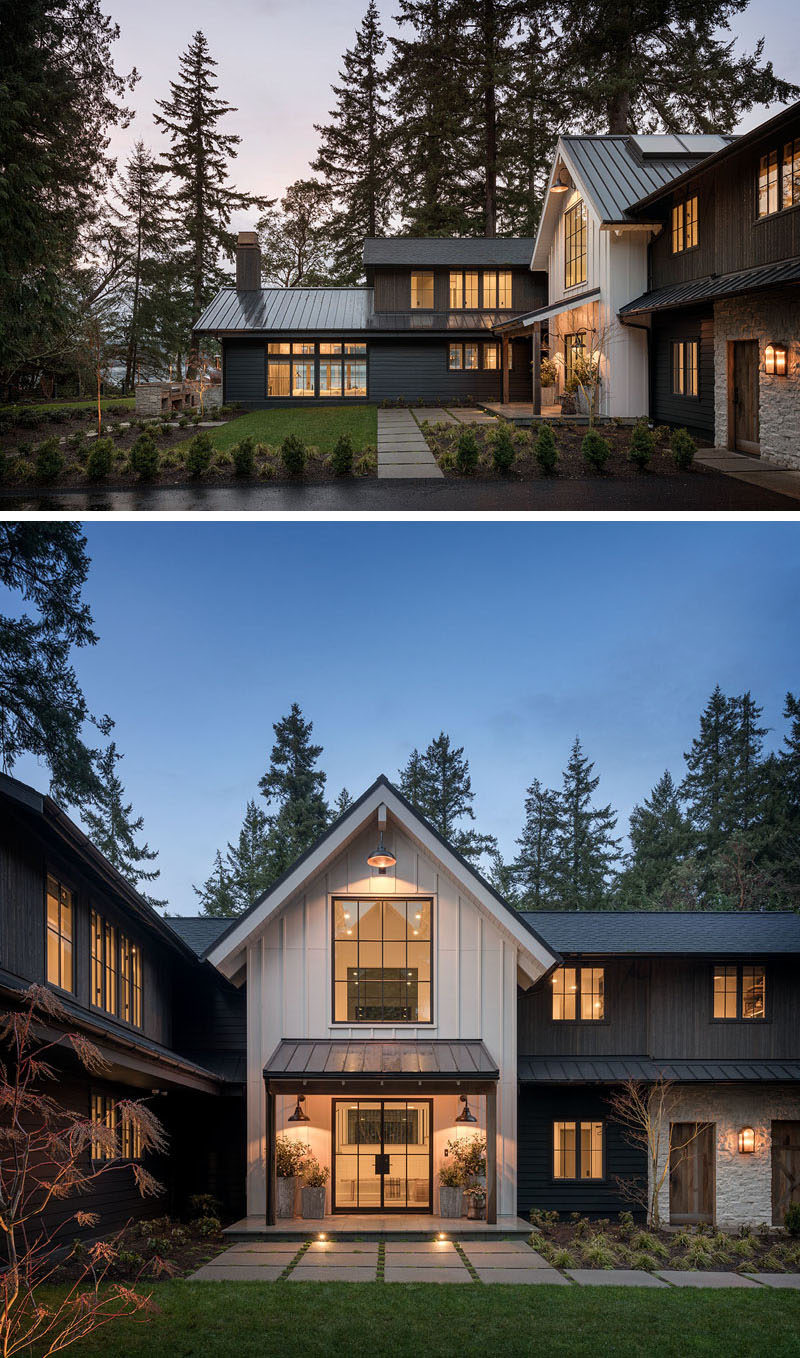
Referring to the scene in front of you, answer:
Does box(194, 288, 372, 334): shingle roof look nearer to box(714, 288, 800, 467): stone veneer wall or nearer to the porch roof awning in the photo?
box(714, 288, 800, 467): stone veneer wall

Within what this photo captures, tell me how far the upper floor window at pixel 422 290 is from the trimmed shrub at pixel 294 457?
61.1 feet

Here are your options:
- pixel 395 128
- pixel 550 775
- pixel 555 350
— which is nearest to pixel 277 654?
pixel 550 775

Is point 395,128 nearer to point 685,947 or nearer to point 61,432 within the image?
point 61,432

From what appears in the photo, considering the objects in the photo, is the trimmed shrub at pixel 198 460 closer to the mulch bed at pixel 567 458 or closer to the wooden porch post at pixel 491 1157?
the mulch bed at pixel 567 458

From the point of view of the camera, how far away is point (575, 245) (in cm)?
2536

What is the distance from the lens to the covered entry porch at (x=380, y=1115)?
41.0 ft

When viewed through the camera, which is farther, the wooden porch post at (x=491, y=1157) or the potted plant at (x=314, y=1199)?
the potted plant at (x=314, y=1199)

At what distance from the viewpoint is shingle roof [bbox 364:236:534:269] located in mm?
30812

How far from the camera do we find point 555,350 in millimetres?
27047

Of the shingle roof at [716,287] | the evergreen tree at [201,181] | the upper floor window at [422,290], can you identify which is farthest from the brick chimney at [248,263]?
the shingle roof at [716,287]

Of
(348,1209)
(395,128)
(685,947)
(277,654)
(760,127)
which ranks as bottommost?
(348,1209)

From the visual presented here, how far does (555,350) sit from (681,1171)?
19987 millimetres

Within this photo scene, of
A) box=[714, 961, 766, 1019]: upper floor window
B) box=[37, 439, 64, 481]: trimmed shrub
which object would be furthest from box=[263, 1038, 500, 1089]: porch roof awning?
box=[37, 439, 64, 481]: trimmed shrub

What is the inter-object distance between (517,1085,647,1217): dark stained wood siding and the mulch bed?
8.61 metres
